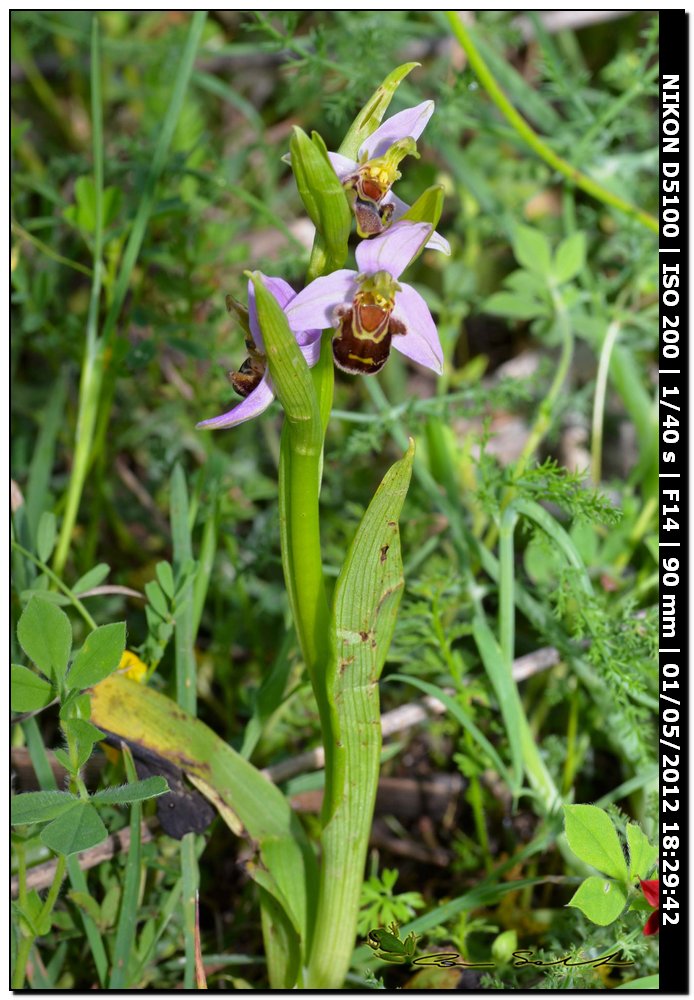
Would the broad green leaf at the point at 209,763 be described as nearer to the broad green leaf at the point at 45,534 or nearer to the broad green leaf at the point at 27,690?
the broad green leaf at the point at 27,690

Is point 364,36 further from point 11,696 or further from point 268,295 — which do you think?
point 11,696

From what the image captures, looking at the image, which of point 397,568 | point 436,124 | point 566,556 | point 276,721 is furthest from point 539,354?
point 397,568

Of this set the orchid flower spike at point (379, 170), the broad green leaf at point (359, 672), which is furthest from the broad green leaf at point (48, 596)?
the orchid flower spike at point (379, 170)

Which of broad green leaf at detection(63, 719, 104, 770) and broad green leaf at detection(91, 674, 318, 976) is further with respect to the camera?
broad green leaf at detection(91, 674, 318, 976)

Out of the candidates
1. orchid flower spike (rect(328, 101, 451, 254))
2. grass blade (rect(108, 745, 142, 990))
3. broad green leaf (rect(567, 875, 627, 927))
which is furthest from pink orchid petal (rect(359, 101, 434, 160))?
broad green leaf (rect(567, 875, 627, 927))

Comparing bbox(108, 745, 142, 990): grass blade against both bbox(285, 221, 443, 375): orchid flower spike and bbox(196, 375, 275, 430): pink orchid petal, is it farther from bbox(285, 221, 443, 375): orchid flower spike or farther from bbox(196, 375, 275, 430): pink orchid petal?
bbox(285, 221, 443, 375): orchid flower spike

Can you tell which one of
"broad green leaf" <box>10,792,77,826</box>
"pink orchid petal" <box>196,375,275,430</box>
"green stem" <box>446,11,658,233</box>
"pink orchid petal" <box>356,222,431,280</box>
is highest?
"green stem" <box>446,11,658,233</box>

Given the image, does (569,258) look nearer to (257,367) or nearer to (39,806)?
(257,367)
